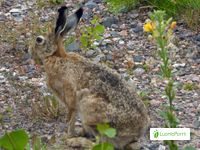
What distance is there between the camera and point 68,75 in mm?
6434

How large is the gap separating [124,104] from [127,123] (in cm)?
16

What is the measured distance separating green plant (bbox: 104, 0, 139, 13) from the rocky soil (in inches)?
3.2

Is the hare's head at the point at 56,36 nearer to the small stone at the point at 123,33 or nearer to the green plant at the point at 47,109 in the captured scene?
the green plant at the point at 47,109

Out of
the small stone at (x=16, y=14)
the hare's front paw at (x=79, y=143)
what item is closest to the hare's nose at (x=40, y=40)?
the hare's front paw at (x=79, y=143)

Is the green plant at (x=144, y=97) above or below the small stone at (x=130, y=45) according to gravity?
below

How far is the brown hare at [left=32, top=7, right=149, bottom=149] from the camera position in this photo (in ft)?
19.8

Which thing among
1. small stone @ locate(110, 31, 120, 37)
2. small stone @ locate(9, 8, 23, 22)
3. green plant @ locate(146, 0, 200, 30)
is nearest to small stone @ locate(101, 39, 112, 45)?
small stone @ locate(110, 31, 120, 37)

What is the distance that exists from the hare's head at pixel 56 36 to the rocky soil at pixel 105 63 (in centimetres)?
49

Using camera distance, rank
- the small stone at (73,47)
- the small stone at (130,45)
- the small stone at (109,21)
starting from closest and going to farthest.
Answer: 1. the small stone at (73,47)
2. the small stone at (130,45)
3. the small stone at (109,21)

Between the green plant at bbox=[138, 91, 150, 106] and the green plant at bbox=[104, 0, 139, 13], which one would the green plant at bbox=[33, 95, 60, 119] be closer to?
the green plant at bbox=[138, 91, 150, 106]

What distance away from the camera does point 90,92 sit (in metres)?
6.19

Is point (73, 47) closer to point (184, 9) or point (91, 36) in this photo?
point (91, 36)

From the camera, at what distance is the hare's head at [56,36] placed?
21.8ft

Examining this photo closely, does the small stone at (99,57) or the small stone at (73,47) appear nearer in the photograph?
the small stone at (99,57)
